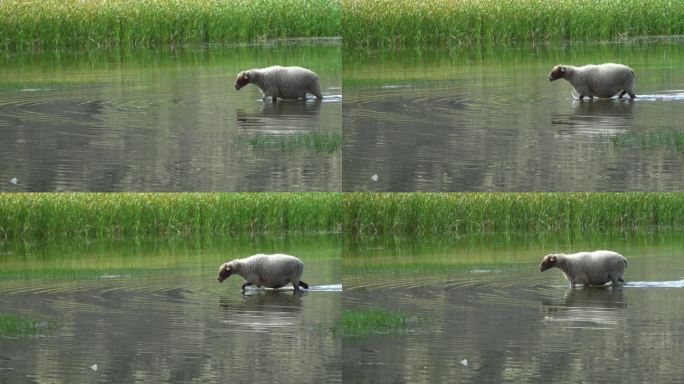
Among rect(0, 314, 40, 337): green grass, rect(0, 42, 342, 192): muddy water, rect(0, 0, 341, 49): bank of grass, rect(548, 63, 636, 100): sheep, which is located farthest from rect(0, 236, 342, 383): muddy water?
rect(548, 63, 636, 100): sheep

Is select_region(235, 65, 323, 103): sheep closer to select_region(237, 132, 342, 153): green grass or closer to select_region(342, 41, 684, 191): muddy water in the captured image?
select_region(342, 41, 684, 191): muddy water

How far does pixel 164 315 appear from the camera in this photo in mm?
9641

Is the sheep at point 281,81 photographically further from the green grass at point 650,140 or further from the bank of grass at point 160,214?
the green grass at point 650,140

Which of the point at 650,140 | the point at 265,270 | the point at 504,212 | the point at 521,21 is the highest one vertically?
the point at 521,21

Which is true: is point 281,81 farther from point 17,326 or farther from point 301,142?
point 17,326

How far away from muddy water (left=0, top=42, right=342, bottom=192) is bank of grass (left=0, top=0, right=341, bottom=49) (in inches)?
6.4

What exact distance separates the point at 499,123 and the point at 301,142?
1.57 meters

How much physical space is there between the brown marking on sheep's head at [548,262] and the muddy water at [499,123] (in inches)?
52.6

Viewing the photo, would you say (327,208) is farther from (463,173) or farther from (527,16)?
(527,16)

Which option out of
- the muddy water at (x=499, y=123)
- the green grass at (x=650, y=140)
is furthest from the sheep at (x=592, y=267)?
the green grass at (x=650, y=140)

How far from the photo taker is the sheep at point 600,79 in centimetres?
1048

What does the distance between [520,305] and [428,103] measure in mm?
1706

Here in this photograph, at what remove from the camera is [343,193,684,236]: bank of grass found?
10.0m

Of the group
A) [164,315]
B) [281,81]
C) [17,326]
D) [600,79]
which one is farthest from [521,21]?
[17,326]
